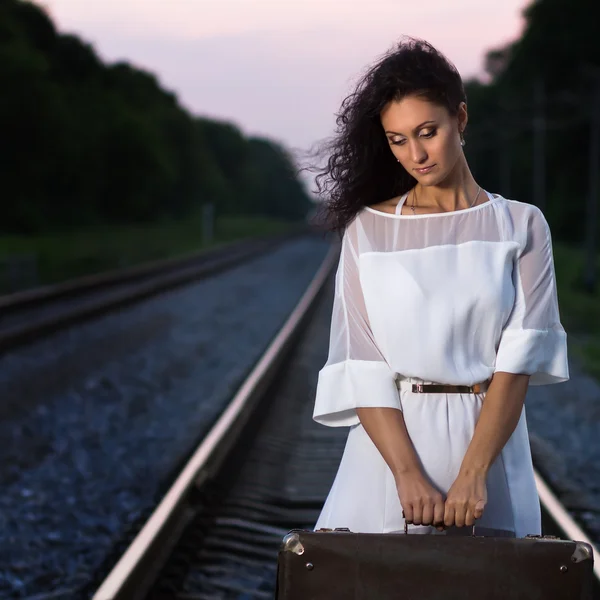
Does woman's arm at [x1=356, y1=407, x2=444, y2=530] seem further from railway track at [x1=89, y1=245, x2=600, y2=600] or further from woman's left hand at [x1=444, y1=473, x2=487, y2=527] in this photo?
railway track at [x1=89, y1=245, x2=600, y2=600]

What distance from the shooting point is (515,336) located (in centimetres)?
211

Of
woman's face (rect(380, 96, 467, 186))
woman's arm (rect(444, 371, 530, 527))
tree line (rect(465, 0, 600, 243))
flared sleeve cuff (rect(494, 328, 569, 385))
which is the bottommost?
woman's arm (rect(444, 371, 530, 527))

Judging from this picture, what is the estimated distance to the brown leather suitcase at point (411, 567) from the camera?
74.9 inches

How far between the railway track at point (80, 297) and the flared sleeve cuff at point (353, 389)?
32.6 feet

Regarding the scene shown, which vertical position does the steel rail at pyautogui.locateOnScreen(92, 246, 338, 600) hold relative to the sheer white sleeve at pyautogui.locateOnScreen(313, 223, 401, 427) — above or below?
below

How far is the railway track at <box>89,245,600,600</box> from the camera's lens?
4148mm

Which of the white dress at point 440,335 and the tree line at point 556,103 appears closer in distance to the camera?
the white dress at point 440,335

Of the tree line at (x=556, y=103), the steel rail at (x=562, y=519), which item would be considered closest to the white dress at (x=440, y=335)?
the steel rail at (x=562, y=519)

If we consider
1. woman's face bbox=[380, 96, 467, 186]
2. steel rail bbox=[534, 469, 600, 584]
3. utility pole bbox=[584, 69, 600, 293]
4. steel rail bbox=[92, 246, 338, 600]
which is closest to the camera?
woman's face bbox=[380, 96, 467, 186]

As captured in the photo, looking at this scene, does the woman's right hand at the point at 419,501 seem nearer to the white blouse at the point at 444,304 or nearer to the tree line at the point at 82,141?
the white blouse at the point at 444,304

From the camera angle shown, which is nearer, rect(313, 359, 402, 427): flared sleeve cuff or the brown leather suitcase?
the brown leather suitcase

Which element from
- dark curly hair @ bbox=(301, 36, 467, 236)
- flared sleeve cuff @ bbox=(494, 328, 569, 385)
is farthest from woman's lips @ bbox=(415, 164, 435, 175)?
flared sleeve cuff @ bbox=(494, 328, 569, 385)

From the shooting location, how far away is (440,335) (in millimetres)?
2076

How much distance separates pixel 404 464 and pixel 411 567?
0.23 metres
